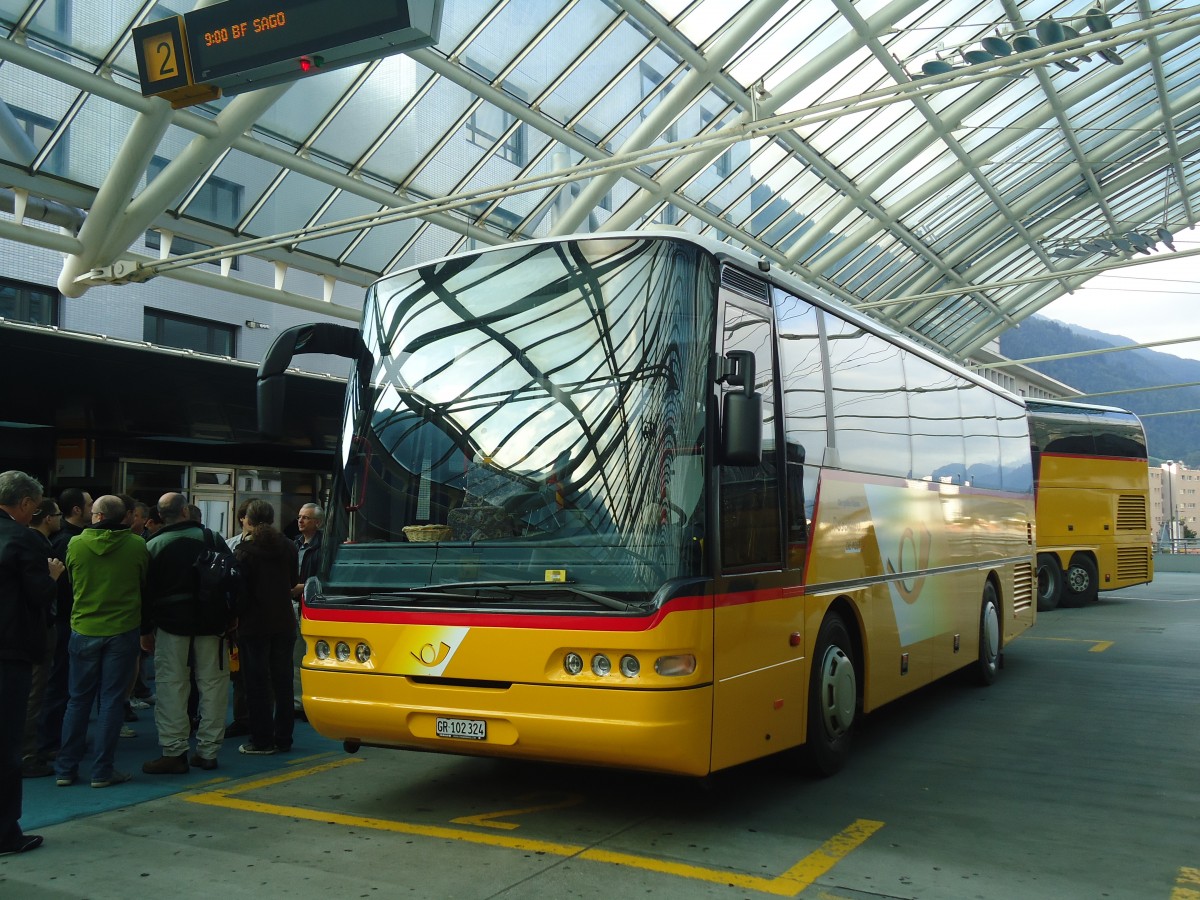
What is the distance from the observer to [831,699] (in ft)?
23.6

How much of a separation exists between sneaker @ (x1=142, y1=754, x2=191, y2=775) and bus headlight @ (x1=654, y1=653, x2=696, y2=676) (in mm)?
3694

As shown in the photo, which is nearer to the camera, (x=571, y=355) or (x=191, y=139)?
(x=571, y=355)

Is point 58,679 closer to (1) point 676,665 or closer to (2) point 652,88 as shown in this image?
(1) point 676,665

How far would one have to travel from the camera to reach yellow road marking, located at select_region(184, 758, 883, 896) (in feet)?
16.9

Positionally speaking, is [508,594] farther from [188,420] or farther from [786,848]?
[188,420]

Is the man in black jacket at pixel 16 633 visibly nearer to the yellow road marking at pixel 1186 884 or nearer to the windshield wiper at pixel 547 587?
the windshield wiper at pixel 547 587

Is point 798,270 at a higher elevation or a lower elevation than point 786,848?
higher

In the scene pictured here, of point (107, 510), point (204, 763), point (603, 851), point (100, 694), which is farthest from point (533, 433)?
point (204, 763)

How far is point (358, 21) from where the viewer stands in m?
6.85

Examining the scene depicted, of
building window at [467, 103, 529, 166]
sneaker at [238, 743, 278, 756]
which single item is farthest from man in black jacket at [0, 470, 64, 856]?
building window at [467, 103, 529, 166]

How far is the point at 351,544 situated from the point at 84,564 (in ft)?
6.26

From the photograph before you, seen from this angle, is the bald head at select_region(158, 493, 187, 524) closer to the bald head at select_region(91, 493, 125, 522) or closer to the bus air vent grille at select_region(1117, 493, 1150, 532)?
the bald head at select_region(91, 493, 125, 522)

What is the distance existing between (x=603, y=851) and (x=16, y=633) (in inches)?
120

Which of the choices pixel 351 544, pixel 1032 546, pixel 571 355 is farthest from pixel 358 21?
pixel 1032 546
